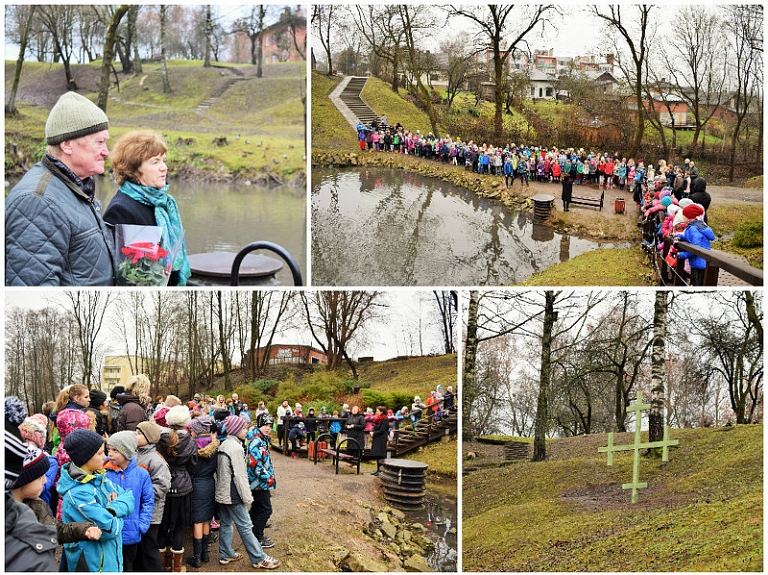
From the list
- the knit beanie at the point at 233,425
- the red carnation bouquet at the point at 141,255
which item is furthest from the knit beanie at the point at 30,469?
the knit beanie at the point at 233,425

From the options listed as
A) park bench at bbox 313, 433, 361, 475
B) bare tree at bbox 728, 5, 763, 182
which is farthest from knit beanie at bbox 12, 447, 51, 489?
bare tree at bbox 728, 5, 763, 182

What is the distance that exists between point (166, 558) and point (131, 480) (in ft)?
3.81

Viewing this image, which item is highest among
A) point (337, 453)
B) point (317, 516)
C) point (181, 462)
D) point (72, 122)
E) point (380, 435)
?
point (72, 122)

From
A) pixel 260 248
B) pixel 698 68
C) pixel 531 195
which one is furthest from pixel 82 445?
pixel 698 68

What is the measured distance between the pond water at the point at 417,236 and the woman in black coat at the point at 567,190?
29cm

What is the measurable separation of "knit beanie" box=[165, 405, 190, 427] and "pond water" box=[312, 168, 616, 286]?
1750 mm

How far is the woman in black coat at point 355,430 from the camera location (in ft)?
20.9

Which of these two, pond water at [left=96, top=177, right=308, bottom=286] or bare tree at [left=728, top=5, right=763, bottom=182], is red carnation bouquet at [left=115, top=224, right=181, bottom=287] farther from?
bare tree at [left=728, top=5, right=763, bottom=182]

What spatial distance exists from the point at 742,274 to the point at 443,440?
8.51 feet

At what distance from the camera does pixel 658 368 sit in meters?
6.50

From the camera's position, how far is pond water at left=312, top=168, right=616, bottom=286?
6855 millimetres

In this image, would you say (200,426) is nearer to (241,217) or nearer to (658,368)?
(241,217)

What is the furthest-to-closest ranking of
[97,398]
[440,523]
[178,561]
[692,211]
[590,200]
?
[590,200], [692,211], [440,523], [97,398], [178,561]

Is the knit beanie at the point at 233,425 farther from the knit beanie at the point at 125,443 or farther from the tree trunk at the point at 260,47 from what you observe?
the tree trunk at the point at 260,47
